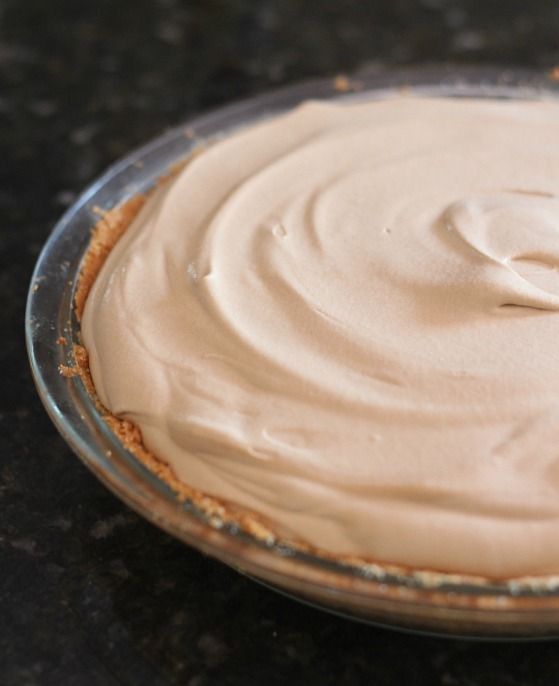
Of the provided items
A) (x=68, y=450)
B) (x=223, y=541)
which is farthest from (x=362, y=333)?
(x=68, y=450)

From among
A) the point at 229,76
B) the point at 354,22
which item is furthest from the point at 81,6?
the point at 354,22

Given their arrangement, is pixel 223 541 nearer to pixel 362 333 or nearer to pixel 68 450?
pixel 362 333

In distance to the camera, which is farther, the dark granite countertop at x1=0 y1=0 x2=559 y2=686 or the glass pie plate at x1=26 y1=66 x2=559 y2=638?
the dark granite countertop at x1=0 y1=0 x2=559 y2=686

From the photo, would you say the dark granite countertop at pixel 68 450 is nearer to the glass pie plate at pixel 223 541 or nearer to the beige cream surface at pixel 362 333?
the glass pie plate at pixel 223 541

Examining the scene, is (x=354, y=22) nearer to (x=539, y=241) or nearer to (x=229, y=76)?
(x=229, y=76)

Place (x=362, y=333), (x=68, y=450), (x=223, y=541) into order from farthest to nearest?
(x=68, y=450) < (x=362, y=333) < (x=223, y=541)

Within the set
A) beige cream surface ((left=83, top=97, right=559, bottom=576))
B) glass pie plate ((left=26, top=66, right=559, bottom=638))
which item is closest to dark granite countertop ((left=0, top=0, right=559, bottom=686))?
glass pie plate ((left=26, top=66, right=559, bottom=638))

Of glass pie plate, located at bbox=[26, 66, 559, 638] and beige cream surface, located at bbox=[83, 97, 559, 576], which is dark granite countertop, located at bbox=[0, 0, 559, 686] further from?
beige cream surface, located at bbox=[83, 97, 559, 576]
